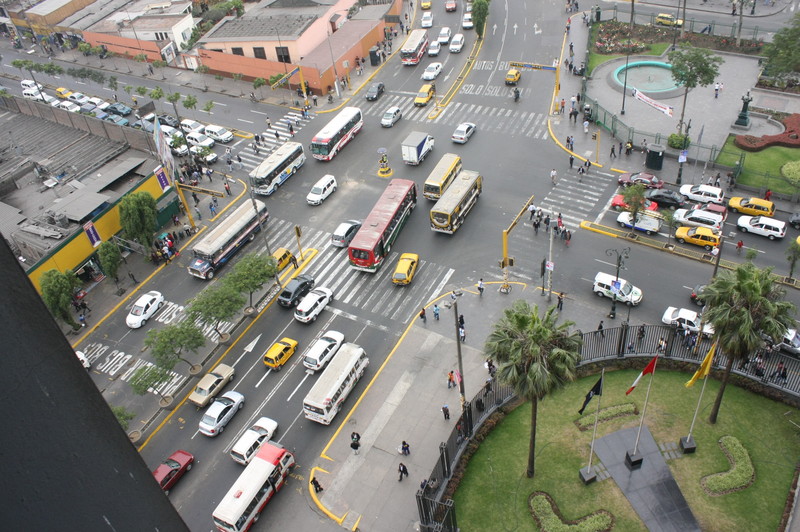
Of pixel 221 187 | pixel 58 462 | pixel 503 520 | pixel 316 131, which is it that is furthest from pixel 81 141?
pixel 58 462

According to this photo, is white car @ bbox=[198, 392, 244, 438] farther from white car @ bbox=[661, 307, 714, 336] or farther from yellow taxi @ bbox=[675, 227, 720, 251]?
yellow taxi @ bbox=[675, 227, 720, 251]

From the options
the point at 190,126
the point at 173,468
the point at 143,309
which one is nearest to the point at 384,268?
the point at 143,309

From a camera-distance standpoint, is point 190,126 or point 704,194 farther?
point 190,126

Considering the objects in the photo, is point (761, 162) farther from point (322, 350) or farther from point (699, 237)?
point (322, 350)

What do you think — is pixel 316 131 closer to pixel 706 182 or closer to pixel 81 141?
pixel 81 141

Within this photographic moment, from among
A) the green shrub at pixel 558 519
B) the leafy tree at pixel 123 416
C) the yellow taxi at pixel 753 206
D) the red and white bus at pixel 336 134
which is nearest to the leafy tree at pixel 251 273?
the leafy tree at pixel 123 416
